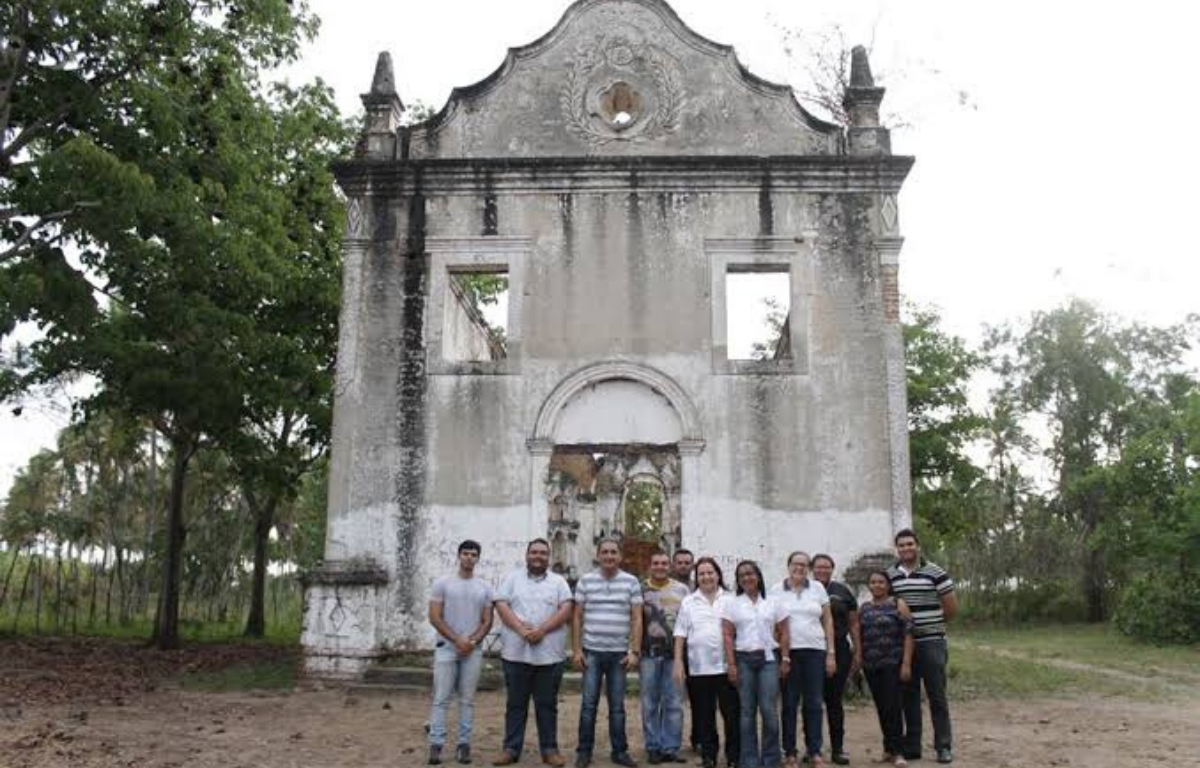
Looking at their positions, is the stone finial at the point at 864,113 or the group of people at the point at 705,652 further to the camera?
the stone finial at the point at 864,113

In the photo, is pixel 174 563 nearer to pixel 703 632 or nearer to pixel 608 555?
pixel 608 555

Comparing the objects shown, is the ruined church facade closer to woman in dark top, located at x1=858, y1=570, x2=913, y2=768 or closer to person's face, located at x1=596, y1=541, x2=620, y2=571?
woman in dark top, located at x1=858, y1=570, x2=913, y2=768

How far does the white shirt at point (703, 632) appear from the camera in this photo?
296 inches

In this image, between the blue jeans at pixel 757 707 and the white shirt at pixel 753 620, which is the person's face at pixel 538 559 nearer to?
the white shirt at pixel 753 620

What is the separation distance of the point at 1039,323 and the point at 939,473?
936 centimetres

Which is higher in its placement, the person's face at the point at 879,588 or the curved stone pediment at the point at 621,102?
the curved stone pediment at the point at 621,102

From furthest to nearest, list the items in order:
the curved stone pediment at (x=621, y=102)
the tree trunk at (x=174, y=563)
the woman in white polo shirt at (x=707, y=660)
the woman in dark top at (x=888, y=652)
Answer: the tree trunk at (x=174, y=563), the curved stone pediment at (x=621, y=102), the woman in dark top at (x=888, y=652), the woman in white polo shirt at (x=707, y=660)

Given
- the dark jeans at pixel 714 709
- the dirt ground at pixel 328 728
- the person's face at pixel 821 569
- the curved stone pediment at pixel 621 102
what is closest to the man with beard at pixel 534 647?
the dirt ground at pixel 328 728

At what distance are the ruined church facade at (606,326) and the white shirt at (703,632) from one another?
180 inches

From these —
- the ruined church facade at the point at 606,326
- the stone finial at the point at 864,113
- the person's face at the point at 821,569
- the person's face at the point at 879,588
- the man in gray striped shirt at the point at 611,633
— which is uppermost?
the stone finial at the point at 864,113

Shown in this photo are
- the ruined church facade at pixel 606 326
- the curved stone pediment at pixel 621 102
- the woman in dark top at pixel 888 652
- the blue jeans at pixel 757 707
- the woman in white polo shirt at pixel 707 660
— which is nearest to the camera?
the blue jeans at pixel 757 707

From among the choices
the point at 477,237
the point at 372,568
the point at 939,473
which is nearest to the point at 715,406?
the point at 477,237

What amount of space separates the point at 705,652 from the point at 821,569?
1.19 m

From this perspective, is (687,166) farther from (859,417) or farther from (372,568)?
(372,568)
